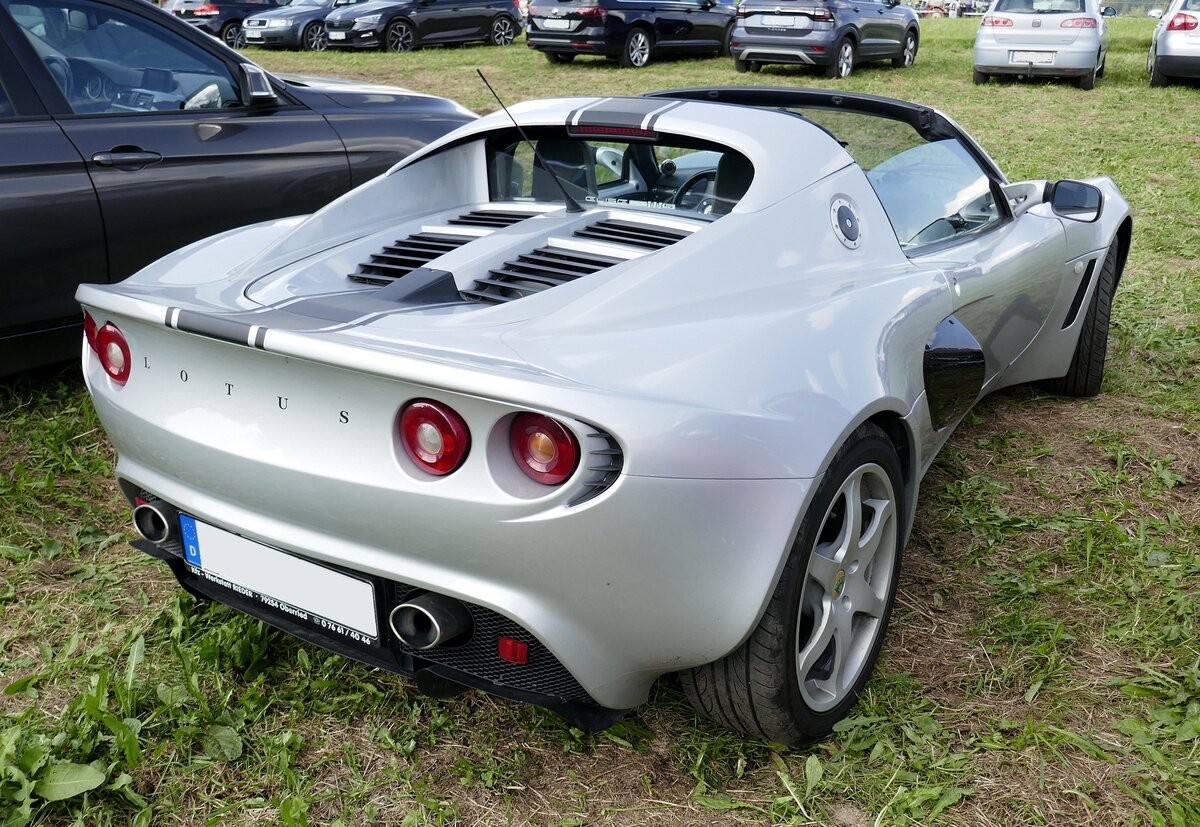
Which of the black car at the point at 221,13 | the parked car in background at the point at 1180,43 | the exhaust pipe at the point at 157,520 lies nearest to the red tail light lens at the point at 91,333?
the exhaust pipe at the point at 157,520

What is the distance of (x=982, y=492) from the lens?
137 inches

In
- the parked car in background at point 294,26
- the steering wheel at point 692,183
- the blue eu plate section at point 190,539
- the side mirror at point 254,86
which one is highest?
the side mirror at point 254,86

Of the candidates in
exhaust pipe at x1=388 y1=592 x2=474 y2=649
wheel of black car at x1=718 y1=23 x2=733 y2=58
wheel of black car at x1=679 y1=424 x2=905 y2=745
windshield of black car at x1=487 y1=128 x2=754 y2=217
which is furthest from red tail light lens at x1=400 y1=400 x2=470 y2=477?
wheel of black car at x1=718 y1=23 x2=733 y2=58

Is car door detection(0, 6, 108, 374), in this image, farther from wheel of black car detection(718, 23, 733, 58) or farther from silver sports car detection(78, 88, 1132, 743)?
wheel of black car detection(718, 23, 733, 58)

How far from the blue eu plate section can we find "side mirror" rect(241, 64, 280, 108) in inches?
95.2

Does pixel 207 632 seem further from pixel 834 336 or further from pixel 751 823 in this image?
pixel 834 336

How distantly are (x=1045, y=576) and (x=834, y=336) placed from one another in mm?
1281

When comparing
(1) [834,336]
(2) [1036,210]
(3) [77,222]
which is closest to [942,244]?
(2) [1036,210]

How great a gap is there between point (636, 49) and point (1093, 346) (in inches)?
454

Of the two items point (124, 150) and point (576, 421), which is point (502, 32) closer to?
point (124, 150)

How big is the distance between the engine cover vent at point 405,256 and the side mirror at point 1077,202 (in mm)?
2092

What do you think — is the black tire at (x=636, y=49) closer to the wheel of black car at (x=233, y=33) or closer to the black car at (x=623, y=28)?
the black car at (x=623, y=28)

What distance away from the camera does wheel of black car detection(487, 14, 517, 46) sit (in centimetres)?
1786

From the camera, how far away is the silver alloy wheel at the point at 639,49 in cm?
1445
